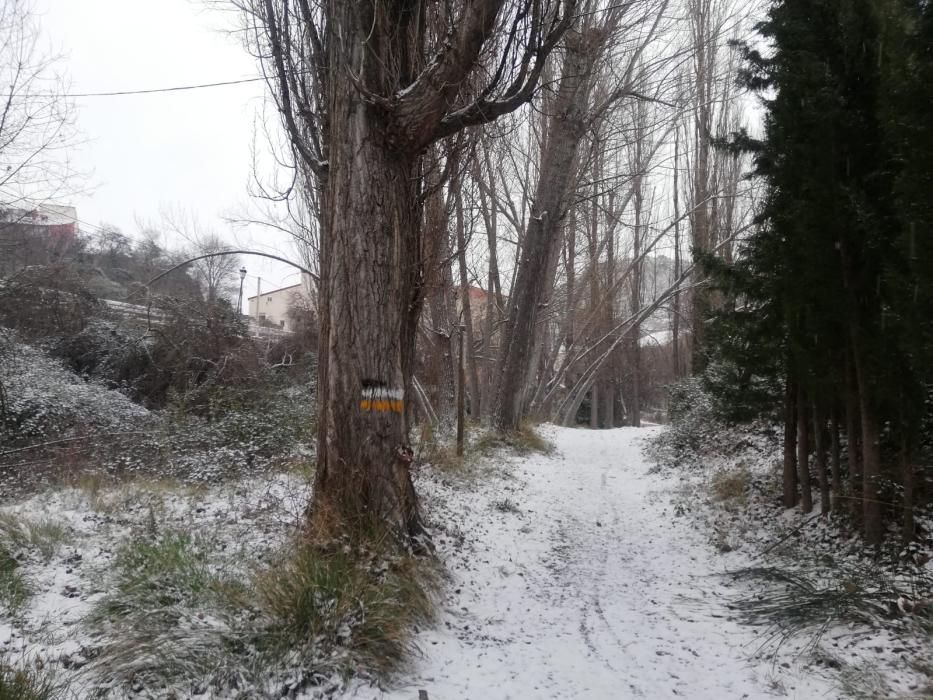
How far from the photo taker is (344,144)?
457cm

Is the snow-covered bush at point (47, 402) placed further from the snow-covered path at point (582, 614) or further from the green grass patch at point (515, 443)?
the snow-covered path at point (582, 614)

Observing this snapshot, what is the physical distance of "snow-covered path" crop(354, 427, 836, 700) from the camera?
3.23 meters

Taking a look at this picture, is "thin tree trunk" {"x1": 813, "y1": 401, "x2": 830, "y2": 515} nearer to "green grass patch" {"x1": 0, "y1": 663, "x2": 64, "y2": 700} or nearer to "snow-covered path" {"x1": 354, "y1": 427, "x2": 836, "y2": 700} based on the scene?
"snow-covered path" {"x1": 354, "y1": 427, "x2": 836, "y2": 700}

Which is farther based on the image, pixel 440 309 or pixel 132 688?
pixel 440 309

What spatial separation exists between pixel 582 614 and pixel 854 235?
3.55 metres

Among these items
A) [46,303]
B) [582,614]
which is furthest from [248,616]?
[46,303]

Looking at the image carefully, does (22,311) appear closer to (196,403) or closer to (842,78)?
(196,403)

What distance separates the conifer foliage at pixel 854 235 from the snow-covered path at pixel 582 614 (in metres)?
1.50

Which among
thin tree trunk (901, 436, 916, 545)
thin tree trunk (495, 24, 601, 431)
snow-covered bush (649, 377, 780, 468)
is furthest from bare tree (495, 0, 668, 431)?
thin tree trunk (901, 436, 916, 545)

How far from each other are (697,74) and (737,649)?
41.9 ft

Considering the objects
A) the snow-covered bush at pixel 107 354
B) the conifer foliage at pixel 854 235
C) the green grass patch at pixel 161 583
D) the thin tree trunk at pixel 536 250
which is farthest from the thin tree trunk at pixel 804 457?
the snow-covered bush at pixel 107 354

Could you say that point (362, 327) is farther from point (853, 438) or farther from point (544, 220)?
point (544, 220)

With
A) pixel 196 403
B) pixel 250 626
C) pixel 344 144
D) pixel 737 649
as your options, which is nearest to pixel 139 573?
pixel 250 626

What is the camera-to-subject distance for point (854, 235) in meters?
4.58
